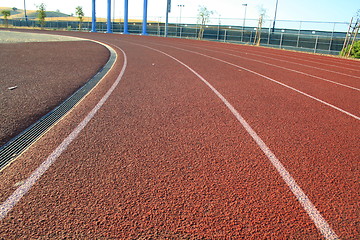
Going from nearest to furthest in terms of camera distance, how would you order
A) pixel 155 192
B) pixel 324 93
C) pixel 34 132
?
pixel 155 192, pixel 34 132, pixel 324 93

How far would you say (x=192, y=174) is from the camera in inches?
135

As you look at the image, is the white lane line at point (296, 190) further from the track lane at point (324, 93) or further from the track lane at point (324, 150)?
the track lane at point (324, 93)

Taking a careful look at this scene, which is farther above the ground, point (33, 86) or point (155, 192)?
point (33, 86)

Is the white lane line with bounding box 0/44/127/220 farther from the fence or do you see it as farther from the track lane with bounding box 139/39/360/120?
the fence

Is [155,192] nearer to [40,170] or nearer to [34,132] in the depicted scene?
[40,170]

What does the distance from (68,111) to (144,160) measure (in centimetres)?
265

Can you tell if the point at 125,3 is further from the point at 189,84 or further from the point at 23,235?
the point at 23,235

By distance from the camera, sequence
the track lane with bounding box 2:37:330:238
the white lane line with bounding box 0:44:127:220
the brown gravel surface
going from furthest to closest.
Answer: the brown gravel surface < the white lane line with bounding box 0:44:127:220 < the track lane with bounding box 2:37:330:238

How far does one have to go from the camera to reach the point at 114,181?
10.5 ft

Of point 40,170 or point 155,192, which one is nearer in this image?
point 155,192

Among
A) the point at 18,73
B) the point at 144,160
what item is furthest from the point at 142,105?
the point at 18,73

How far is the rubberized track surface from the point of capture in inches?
101

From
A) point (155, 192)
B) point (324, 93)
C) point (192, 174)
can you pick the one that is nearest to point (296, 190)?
point (192, 174)

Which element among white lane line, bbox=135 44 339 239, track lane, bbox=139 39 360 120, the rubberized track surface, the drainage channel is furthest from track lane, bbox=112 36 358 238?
the drainage channel
